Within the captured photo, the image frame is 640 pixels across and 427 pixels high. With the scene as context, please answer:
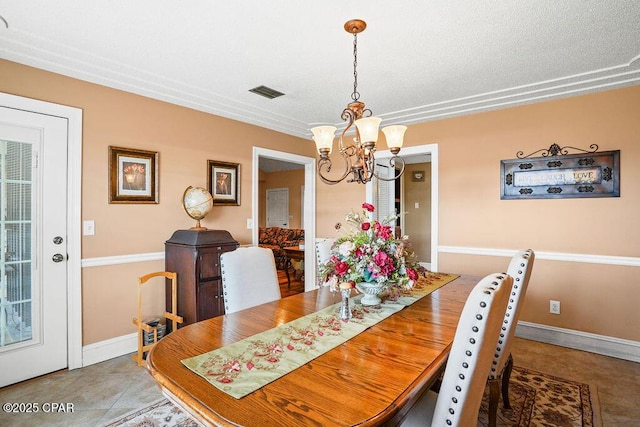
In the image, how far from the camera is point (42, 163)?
8.31 ft

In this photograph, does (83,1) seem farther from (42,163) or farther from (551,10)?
(551,10)

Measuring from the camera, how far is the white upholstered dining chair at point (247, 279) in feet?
6.48

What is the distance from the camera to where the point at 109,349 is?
2.85 meters

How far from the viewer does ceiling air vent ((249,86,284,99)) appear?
3115mm

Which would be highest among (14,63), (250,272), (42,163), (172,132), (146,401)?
(14,63)

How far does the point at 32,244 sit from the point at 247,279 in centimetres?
180

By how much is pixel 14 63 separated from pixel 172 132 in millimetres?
1201

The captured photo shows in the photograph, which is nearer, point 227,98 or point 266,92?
point 266,92

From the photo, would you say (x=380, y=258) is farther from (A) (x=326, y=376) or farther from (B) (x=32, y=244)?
(B) (x=32, y=244)

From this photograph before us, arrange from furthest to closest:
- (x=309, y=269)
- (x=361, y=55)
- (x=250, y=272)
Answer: (x=309, y=269), (x=361, y=55), (x=250, y=272)

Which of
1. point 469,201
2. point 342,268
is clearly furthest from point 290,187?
point 342,268

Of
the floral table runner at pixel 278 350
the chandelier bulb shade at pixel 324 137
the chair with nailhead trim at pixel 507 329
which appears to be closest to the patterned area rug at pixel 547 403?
the chair with nailhead trim at pixel 507 329

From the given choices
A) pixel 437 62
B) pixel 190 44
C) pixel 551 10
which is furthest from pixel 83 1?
pixel 551 10

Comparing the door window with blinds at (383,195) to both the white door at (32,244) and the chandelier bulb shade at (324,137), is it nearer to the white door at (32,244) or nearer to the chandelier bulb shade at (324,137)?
the chandelier bulb shade at (324,137)
